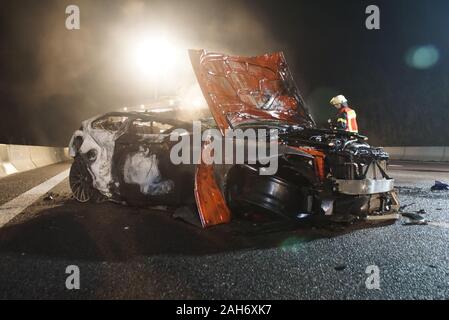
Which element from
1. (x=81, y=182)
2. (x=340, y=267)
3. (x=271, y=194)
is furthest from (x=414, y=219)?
(x=81, y=182)

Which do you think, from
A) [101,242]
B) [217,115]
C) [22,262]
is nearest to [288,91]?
[217,115]

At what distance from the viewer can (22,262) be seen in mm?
2986

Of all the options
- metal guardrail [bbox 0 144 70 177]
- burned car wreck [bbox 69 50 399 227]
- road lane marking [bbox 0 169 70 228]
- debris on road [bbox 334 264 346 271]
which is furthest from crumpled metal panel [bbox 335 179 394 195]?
metal guardrail [bbox 0 144 70 177]

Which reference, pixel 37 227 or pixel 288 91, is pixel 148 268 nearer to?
pixel 37 227

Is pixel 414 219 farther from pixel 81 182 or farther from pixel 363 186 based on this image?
pixel 81 182

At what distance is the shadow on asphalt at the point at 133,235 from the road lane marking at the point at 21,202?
16cm

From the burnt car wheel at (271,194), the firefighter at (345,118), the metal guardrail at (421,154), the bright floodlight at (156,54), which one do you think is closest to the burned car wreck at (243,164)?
the burnt car wheel at (271,194)

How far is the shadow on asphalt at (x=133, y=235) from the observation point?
3.30m

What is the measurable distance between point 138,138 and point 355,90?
28338mm

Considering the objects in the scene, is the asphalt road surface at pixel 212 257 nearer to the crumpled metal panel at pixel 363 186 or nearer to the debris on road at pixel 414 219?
the debris on road at pixel 414 219

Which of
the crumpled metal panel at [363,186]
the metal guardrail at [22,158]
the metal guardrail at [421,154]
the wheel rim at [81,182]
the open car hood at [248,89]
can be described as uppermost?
the open car hood at [248,89]

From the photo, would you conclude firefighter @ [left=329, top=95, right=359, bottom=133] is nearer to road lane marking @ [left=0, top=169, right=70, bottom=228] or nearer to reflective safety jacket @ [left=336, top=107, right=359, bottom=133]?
reflective safety jacket @ [left=336, top=107, right=359, bottom=133]

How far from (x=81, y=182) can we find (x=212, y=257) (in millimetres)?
3091

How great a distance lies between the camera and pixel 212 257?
317 centimetres
